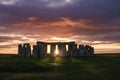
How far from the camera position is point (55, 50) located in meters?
142

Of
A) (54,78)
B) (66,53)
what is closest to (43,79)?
(54,78)

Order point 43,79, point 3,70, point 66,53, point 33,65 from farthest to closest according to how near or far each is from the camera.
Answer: point 66,53 < point 33,65 < point 3,70 < point 43,79

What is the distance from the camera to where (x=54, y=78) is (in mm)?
Answer: 46531

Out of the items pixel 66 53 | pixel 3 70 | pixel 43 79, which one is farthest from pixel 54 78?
pixel 66 53

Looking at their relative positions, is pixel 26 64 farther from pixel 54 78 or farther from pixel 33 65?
pixel 54 78

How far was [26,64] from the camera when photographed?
210ft

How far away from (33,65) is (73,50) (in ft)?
253

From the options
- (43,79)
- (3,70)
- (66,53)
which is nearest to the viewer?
(43,79)

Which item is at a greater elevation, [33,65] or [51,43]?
[51,43]

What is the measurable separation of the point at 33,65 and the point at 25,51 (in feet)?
257

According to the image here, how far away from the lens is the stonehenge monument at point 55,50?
453ft

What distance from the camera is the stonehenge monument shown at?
453 feet

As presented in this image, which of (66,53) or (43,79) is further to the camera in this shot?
(66,53)

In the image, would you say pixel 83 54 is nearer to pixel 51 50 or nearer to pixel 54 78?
pixel 51 50
